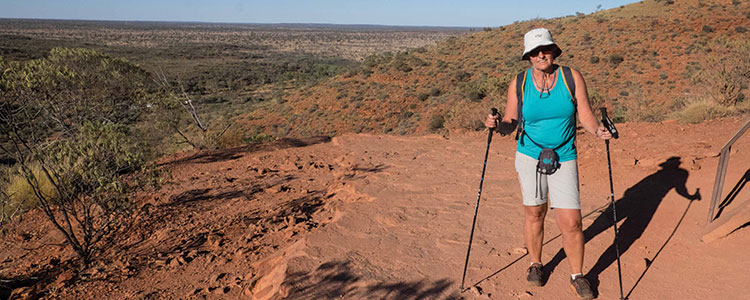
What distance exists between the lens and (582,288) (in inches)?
121

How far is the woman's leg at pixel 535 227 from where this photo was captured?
10.2 feet

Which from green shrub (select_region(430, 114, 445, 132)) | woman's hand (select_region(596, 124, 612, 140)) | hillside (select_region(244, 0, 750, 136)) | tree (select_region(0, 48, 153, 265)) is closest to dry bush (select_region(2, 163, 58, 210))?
tree (select_region(0, 48, 153, 265))

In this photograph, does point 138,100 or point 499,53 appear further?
point 499,53

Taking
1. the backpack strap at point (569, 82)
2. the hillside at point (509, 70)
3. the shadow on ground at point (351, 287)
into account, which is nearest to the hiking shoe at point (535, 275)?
the shadow on ground at point (351, 287)

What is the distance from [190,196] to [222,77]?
126 ft

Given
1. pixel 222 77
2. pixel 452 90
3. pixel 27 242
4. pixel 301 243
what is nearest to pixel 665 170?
pixel 301 243

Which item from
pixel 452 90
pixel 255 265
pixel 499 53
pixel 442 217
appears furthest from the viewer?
pixel 499 53

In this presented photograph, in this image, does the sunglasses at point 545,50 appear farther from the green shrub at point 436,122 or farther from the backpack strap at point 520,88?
the green shrub at point 436,122

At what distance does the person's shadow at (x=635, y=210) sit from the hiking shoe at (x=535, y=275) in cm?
29

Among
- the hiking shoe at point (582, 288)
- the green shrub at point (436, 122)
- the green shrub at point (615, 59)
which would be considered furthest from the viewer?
the green shrub at point (615, 59)

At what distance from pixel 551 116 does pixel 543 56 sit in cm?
40

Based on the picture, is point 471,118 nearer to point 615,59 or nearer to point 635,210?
point 635,210

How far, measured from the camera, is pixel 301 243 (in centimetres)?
422

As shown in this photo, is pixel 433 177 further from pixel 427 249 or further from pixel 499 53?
pixel 499 53
